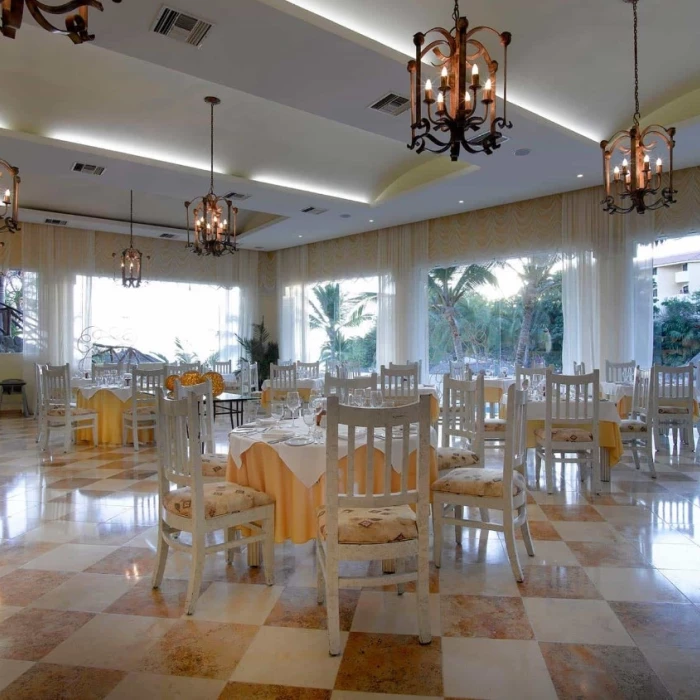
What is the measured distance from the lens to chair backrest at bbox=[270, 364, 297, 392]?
772cm

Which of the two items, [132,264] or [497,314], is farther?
[497,314]

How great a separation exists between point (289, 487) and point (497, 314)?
7760mm

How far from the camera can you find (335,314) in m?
12.9

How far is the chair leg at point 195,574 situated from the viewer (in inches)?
109

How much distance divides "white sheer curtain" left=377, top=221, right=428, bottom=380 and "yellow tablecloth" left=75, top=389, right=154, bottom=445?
5333mm

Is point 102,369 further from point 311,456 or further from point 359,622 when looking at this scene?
point 359,622

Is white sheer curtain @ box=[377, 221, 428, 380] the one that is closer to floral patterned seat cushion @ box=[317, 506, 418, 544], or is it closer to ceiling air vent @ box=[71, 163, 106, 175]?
ceiling air vent @ box=[71, 163, 106, 175]

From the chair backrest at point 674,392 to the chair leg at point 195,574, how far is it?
15.9 feet

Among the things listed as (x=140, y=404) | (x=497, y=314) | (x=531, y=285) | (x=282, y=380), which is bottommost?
(x=140, y=404)

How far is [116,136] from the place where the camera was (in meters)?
7.04

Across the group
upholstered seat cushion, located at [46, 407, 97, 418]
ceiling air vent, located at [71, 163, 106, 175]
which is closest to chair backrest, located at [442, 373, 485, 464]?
upholstered seat cushion, located at [46, 407, 97, 418]

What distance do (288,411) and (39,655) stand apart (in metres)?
1.88

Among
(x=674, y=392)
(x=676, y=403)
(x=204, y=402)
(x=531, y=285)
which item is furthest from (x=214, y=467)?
(x=531, y=285)

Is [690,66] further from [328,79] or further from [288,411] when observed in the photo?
[288,411]
